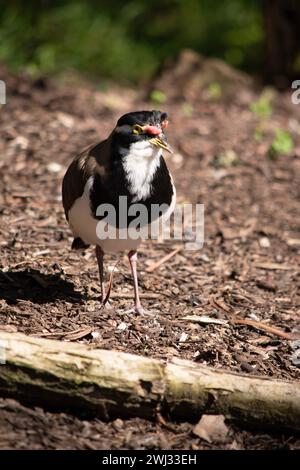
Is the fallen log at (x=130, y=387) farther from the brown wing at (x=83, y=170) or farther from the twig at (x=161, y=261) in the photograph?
the twig at (x=161, y=261)

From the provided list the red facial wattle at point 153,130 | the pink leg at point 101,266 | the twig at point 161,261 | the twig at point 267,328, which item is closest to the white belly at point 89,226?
the pink leg at point 101,266

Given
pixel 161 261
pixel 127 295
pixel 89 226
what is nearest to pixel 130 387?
pixel 89 226

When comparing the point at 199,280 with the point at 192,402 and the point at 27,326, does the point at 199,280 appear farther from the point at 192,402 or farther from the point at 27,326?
the point at 192,402

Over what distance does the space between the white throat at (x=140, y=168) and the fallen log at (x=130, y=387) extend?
129cm

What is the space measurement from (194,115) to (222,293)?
3743 millimetres

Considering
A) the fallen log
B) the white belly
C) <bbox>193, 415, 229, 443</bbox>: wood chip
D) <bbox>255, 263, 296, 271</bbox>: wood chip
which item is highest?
the white belly

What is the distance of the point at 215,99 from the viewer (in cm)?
925

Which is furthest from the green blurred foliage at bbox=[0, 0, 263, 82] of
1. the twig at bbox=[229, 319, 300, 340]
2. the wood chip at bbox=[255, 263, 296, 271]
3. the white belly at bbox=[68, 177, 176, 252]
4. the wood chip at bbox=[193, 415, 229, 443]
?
the wood chip at bbox=[193, 415, 229, 443]

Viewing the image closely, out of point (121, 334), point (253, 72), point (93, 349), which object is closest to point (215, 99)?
point (253, 72)

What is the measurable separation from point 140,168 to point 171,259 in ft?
4.59

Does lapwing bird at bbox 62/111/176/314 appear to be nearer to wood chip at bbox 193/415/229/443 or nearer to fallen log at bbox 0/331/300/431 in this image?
fallen log at bbox 0/331/300/431

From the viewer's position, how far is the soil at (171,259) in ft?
12.2

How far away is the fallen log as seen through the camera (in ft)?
11.8

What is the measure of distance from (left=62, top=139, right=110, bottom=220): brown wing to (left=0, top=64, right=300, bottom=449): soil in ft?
1.98
